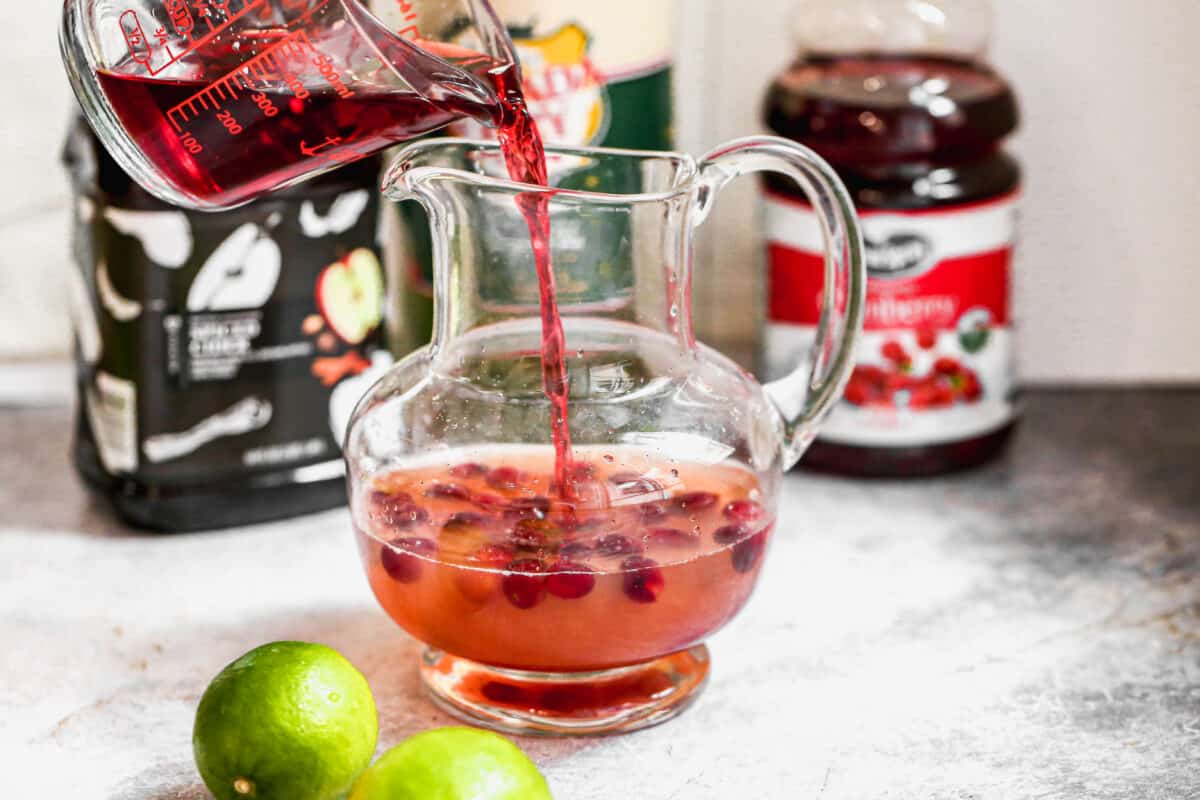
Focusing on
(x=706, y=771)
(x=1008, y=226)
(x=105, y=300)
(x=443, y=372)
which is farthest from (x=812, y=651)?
(x=105, y=300)

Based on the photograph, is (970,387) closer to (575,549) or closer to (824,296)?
(824,296)

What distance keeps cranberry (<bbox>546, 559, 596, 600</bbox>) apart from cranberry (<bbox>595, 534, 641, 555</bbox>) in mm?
14

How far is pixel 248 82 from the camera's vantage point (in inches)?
30.8

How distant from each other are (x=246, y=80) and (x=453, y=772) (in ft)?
1.22

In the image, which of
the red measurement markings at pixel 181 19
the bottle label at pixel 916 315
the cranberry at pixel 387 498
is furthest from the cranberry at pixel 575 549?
the bottle label at pixel 916 315

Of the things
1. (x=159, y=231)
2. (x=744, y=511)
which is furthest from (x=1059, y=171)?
(x=159, y=231)

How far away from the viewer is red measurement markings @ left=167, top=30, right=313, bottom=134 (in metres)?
0.78

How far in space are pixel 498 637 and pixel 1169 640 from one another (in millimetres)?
467

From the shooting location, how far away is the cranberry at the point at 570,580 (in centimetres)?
79

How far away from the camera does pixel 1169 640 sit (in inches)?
39.0

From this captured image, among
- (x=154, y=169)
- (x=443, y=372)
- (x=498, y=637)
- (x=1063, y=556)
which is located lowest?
(x=1063, y=556)

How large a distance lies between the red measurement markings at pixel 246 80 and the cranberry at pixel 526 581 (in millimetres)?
274

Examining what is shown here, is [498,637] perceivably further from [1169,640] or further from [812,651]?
[1169,640]

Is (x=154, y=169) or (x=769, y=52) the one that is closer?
(x=154, y=169)
